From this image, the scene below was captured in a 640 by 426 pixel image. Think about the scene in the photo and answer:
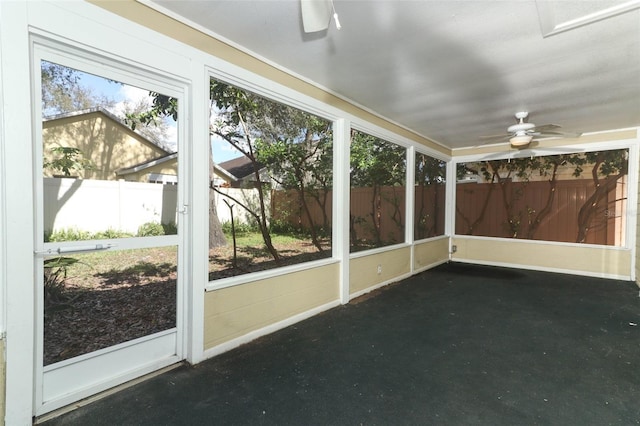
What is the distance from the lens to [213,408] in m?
1.70

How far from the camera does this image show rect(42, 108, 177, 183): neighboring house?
5.56ft

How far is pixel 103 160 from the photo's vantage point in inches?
74.0

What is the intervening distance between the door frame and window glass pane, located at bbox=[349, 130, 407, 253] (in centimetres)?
216

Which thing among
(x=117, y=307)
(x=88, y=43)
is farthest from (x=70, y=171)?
(x=117, y=307)

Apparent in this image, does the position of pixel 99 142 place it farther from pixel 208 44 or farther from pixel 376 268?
pixel 376 268

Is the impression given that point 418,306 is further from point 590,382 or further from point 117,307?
point 117,307

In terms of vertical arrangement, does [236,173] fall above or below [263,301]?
above

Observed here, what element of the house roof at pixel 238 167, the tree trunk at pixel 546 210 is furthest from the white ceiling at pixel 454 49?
the tree trunk at pixel 546 210

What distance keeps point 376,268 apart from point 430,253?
2.00 m

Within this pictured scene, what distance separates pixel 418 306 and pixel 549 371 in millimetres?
1471

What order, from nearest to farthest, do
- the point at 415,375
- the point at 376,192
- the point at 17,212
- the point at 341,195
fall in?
the point at 17,212 → the point at 415,375 → the point at 341,195 → the point at 376,192

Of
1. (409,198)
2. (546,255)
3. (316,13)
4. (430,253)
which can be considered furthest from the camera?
(430,253)

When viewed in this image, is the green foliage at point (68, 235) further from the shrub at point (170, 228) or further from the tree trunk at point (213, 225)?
the tree trunk at point (213, 225)

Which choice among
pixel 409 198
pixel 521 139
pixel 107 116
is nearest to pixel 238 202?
pixel 107 116
